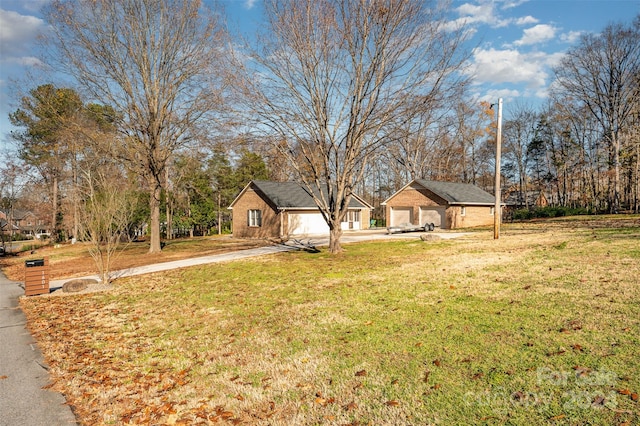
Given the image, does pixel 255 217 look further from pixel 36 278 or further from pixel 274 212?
pixel 36 278

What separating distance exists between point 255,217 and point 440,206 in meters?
15.3

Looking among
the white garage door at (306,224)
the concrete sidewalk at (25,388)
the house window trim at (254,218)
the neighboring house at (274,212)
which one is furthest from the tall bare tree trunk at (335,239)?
the house window trim at (254,218)

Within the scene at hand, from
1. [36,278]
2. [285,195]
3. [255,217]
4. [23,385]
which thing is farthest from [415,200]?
[23,385]

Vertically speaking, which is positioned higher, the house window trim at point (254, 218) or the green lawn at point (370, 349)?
the house window trim at point (254, 218)

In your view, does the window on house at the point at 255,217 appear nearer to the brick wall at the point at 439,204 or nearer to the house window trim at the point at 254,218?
the house window trim at the point at 254,218

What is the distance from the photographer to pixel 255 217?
30.2 meters

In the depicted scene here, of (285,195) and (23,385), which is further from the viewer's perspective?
(285,195)

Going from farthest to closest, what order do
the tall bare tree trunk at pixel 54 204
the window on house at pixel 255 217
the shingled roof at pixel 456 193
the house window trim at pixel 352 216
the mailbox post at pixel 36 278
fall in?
1. the tall bare tree trunk at pixel 54 204
2. the house window trim at pixel 352 216
3. the shingled roof at pixel 456 193
4. the window on house at pixel 255 217
5. the mailbox post at pixel 36 278

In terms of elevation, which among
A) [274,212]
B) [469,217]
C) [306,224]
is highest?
[274,212]

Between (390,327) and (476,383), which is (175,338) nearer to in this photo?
(390,327)

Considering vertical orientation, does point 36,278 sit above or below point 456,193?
below

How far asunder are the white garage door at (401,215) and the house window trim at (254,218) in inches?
502

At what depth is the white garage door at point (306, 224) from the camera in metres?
28.9

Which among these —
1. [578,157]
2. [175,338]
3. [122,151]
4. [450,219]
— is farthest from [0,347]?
[578,157]
